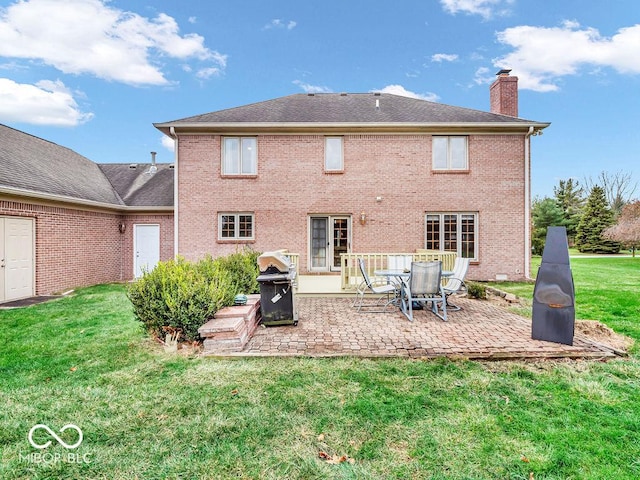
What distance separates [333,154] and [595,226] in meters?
34.6

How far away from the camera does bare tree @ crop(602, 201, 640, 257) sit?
24375 mm

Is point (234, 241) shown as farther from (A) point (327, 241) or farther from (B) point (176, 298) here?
(B) point (176, 298)

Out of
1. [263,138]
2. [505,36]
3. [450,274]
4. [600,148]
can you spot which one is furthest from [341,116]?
[600,148]

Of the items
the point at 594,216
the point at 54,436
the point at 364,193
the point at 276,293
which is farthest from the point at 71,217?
the point at 594,216

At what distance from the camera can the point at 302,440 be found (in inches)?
106

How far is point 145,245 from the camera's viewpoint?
1368 cm

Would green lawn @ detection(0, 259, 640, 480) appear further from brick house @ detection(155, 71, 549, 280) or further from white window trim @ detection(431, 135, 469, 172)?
white window trim @ detection(431, 135, 469, 172)

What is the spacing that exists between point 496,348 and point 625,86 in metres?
35.5

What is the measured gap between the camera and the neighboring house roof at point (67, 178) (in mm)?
9891

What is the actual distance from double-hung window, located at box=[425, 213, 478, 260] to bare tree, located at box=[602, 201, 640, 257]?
21.0 meters

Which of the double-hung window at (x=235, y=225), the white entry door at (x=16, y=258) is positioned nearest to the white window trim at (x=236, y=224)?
the double-hung window at (x=235, y=225)

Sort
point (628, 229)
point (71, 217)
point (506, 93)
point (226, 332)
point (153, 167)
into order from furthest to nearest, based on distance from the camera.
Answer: point (628, 229)
point (153, 167)
point (506, 93)
point (71, 217)
point (226, 332)

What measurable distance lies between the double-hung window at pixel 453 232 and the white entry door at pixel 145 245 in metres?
10.8

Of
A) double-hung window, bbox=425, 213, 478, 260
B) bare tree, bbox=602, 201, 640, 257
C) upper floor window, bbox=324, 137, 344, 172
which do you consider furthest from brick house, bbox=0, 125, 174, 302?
bare tree, bbox=602, 201, 640, 257
